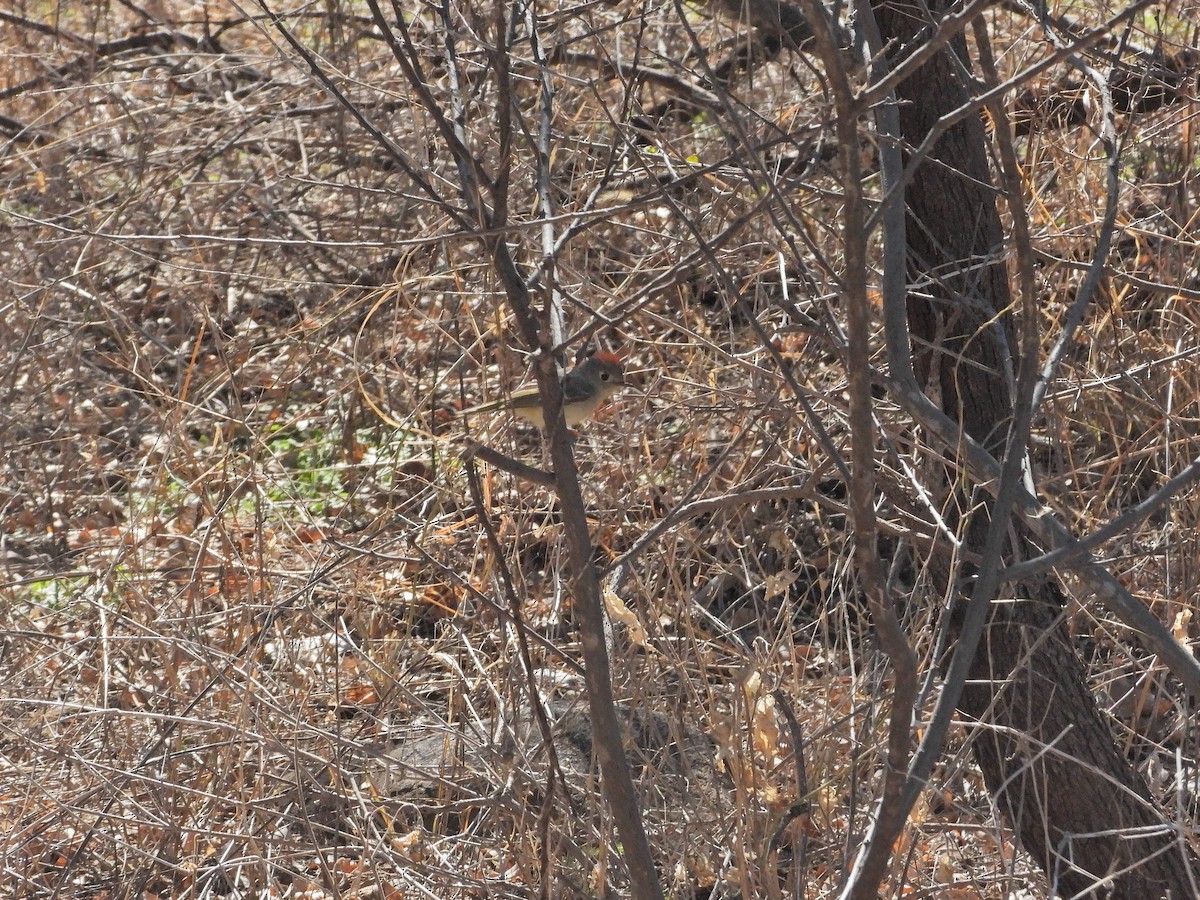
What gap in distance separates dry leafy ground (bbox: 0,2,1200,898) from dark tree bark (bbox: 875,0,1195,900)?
198 mm

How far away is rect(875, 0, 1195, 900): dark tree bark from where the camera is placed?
10.8 feet

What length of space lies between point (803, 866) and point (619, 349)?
2.96m

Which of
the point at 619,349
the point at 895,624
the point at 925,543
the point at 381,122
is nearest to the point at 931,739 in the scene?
the point at 895,624

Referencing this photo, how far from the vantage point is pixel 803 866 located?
2660mm

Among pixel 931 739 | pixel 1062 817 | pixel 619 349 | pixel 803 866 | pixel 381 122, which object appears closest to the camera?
pixel 931 739

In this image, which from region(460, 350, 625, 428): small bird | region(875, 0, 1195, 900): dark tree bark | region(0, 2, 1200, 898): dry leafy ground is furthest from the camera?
Result: region(460, 350, 625, 428): small bird

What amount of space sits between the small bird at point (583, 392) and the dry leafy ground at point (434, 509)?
0.43 ft

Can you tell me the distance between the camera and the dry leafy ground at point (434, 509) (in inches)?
119

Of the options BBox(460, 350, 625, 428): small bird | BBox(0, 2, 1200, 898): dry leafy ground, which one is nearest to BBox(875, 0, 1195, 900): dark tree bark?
BBox(0, 2, 1200, 898): dry leafy ground

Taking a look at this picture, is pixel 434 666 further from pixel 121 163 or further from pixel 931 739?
pixel 121 163

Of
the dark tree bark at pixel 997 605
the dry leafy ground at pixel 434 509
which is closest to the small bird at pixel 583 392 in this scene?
the dry leafy ground at pixel 434 509

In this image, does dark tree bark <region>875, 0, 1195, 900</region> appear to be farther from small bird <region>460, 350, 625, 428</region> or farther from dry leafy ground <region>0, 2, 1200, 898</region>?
small bird <region>460, 350, 625, 428</region>

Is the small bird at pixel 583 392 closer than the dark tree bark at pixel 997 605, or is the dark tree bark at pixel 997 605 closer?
the dark tree bark at pixel 997 605

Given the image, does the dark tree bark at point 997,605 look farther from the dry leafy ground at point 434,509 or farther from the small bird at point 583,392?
the small bird at point 583,392
